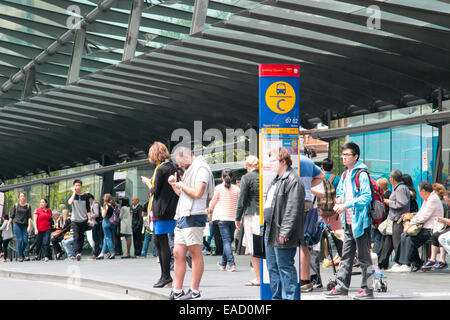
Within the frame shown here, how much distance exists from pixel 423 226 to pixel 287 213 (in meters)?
5.73

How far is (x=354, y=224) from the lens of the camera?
8234 millimetres

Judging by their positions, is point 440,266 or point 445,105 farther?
Answer: point 445,105

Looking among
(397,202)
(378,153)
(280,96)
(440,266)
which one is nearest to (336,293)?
(280,96)

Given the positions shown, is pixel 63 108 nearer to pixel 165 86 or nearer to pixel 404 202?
pixel 165 86

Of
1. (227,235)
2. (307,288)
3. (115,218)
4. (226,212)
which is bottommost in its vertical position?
(307,288)

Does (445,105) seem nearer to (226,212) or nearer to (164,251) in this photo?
(226,212)

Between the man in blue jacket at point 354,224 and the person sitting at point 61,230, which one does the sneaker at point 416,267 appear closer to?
the man in blue jacket at point 354,224

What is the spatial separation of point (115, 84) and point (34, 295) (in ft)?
20.5

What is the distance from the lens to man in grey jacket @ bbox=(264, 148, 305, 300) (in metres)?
7.36

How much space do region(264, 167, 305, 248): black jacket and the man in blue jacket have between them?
0.88 metres

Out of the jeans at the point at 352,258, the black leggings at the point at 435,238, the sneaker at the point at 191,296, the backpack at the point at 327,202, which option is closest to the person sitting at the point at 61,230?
the black leggings at the point at 435,238

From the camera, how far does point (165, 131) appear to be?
2088 cm

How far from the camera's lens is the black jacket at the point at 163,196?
9562mm

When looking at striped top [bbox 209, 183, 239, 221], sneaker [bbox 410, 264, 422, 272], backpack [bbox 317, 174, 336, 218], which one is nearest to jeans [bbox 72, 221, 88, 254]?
striped top [bbox 209, 183, 239, 221]
